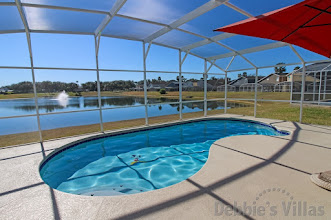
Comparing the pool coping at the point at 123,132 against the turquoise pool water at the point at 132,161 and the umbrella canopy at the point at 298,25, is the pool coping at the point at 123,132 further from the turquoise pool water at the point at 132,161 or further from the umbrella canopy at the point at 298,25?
the umbrella canopy at the point at 298,25

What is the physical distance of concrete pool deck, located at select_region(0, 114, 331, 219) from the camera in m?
2.12

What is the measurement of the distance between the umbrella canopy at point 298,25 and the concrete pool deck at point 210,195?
2138 millimetres

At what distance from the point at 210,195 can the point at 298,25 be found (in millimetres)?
2518

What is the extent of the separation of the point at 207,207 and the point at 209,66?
7452 mm

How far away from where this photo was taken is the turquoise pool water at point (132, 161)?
350 centimetres

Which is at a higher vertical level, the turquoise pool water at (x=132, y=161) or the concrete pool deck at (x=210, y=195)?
the concrete pool deck at (x=210, y=195)

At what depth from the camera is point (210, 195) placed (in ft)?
7.93

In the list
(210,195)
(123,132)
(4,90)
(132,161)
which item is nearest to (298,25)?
(210,195)

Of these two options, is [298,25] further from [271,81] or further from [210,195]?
[271,81]

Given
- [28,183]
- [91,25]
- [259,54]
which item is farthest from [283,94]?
[28,183]

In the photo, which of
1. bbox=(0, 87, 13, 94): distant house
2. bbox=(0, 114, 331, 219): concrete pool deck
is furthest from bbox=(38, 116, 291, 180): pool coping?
bbox=(0, 87, 13, 94): distant house

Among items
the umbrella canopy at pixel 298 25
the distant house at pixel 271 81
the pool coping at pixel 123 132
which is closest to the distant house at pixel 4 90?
the pool coping at pixel 123 132

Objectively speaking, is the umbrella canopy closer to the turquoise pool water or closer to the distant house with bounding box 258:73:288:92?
the turquoise pool water

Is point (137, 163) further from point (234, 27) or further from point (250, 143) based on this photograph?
point (234, 27)
